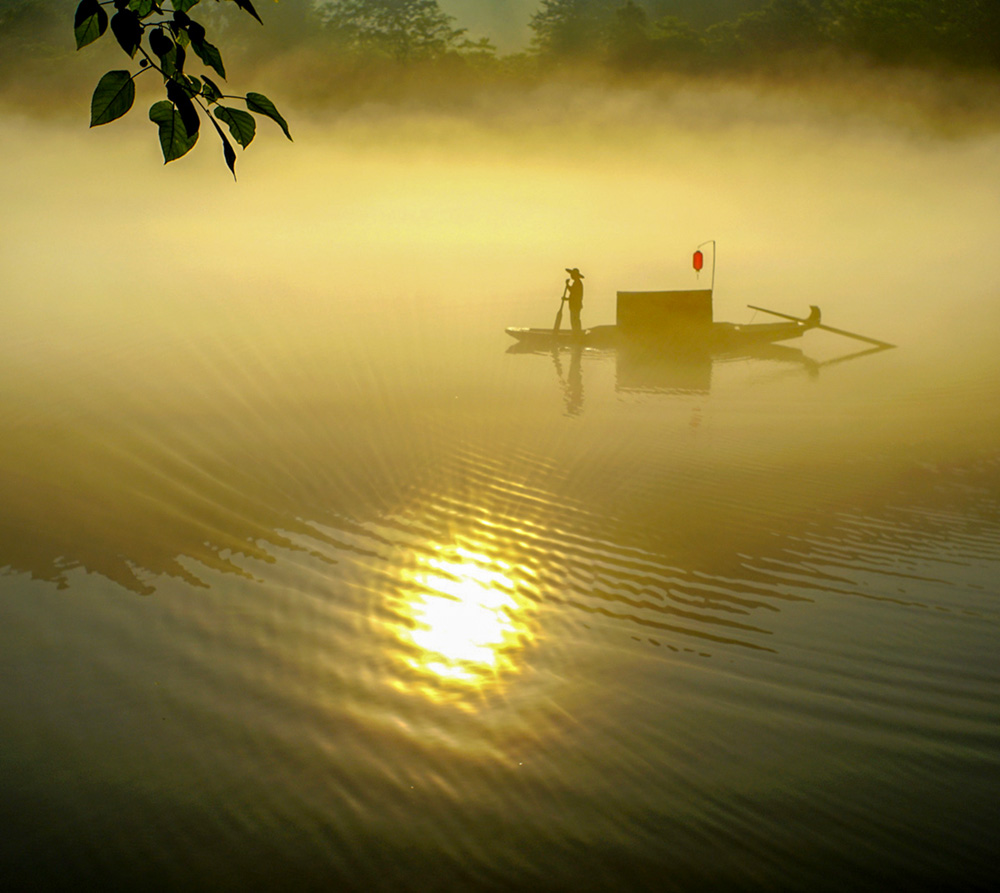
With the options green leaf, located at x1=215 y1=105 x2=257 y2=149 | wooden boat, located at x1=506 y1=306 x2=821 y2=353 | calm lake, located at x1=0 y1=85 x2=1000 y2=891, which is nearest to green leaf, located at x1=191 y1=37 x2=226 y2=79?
green leaf, located at x1=215 y1=105 x2=257 y2=149

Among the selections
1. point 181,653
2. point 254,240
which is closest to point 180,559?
point 181,653

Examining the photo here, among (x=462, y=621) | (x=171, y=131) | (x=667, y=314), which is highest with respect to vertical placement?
Result: (x=667, y=314)

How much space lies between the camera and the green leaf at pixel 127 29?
2.24 m

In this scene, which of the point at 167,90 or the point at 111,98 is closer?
the point at 111,98

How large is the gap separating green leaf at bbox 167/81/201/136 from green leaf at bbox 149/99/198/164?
0.02m

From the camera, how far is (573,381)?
52.3 feet

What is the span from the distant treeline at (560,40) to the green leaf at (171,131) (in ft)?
150

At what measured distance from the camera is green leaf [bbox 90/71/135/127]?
2201 mm

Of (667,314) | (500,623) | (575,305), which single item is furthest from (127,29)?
(575,305)

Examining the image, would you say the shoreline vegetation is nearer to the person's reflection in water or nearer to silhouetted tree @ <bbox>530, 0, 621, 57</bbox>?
silhouetted tree @ <bbox>530, 0, 621, 57</bbox>

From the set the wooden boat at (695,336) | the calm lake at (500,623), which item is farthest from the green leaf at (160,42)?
the wooden boat at (695,336)

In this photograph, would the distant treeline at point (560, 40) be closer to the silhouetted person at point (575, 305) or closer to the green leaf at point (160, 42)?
the silhouetted person at point (575, 305)

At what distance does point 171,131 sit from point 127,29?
0.28 meters

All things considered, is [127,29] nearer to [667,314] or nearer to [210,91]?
[210,91]
